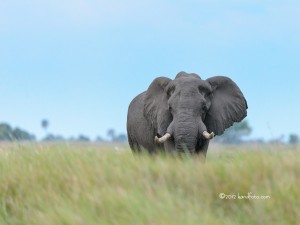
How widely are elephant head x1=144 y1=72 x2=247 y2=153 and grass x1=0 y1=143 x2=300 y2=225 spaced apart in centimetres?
304

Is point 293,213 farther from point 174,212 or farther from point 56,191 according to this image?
point 56,191

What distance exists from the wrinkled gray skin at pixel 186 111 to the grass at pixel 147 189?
3172 mm

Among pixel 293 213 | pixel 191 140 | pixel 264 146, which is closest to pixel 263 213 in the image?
pixel 293 213

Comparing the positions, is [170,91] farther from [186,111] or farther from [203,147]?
[203,147]

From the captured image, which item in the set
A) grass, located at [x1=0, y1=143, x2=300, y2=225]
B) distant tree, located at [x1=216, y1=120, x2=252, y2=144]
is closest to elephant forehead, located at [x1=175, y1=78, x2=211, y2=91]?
grass, located at [x1=0, y1=143, x2=300, y2=225]

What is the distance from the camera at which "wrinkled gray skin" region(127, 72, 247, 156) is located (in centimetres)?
1294

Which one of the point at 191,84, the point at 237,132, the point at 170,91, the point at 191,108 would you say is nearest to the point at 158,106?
the point at 170,91

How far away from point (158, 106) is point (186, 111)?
1.55 metres

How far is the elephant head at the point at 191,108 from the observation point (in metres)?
12.9

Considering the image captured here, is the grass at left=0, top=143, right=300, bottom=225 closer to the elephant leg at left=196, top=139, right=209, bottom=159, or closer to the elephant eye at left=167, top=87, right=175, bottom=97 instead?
the elephant leg at left=196, top=139, right=209, bottom=159

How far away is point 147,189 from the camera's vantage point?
7977 millimetres

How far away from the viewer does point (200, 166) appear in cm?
859

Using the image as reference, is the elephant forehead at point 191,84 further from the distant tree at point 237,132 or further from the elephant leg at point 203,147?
the distant tree at point 237,132

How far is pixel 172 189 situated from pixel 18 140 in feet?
13.8
